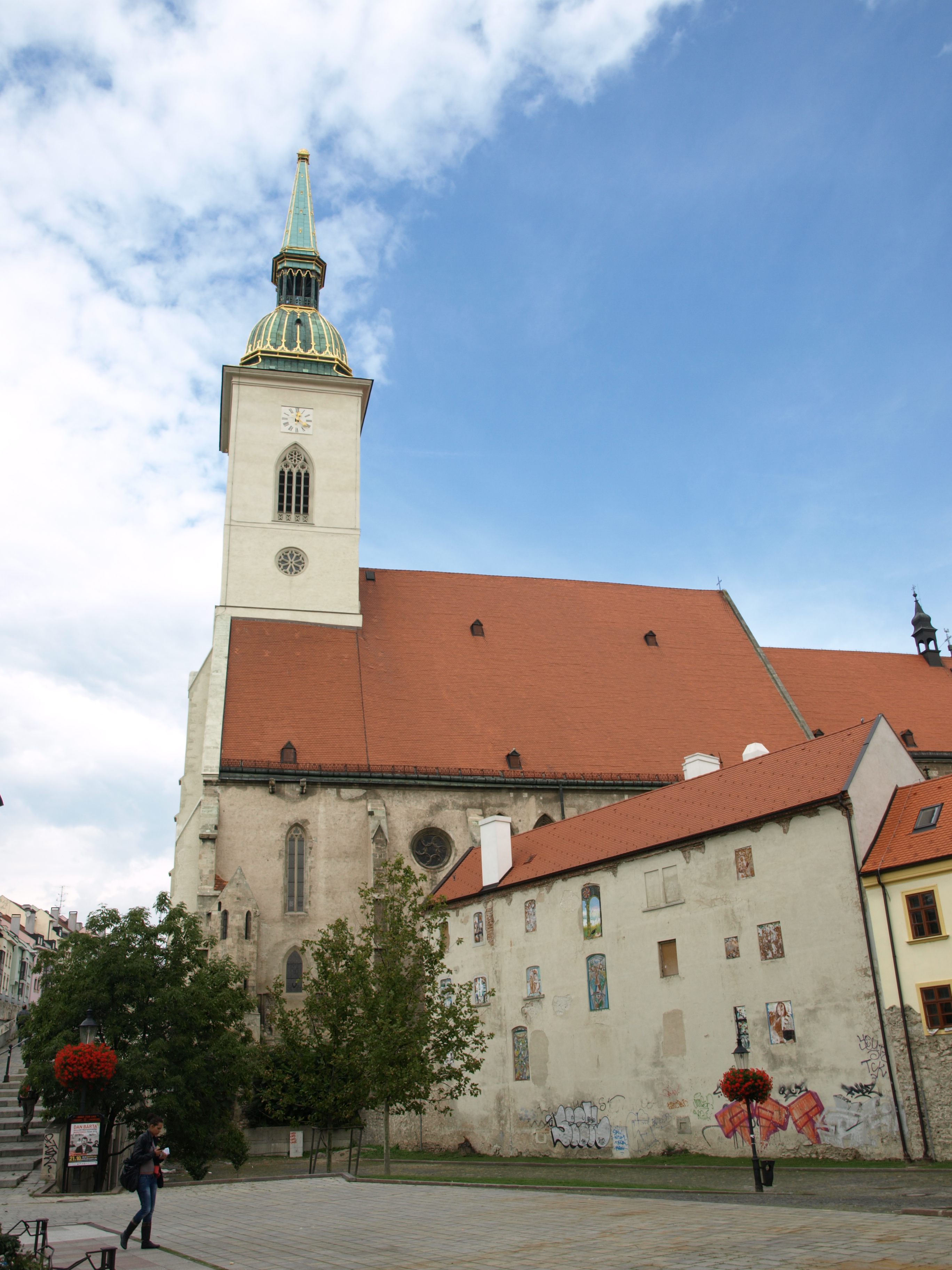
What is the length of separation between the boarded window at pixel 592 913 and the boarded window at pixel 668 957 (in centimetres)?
→ 173

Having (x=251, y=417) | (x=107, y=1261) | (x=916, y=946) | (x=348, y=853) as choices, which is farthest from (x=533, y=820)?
(x=107, y=1261)

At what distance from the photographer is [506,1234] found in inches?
378

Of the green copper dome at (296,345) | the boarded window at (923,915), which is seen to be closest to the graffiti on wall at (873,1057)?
the boarded window at (923,915)

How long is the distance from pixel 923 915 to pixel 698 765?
32.8 feet

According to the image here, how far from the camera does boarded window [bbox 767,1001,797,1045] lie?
19.3 meters

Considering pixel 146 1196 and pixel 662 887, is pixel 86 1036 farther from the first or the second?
pixel 662 887

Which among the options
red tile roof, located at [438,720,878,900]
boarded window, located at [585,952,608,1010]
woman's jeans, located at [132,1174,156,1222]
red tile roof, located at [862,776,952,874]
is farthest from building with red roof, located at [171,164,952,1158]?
woman's jeans, located at [132,1174,156,1222]

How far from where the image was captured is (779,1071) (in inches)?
759

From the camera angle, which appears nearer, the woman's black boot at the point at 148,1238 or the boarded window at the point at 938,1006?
the woman's black boot at the point at 148,1238

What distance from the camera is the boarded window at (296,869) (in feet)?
92.7

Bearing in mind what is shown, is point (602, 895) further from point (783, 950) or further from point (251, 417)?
point (251, 417)

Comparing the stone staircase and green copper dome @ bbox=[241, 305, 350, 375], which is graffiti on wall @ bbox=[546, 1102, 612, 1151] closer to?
the stone staircase

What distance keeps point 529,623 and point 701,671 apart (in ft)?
19.5

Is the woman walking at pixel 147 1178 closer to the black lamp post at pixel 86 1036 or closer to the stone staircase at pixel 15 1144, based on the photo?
the black lamp post at pixel 86 1036
